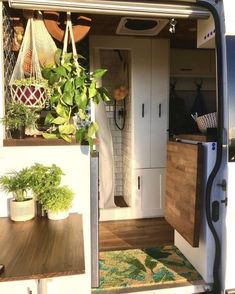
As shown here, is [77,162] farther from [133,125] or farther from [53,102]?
[133,125]

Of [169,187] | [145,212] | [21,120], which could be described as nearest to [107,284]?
[169,187]

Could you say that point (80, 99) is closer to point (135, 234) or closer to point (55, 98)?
point (55, 98)

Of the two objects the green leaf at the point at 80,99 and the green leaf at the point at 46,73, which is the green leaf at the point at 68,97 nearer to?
the green leaf at the point at 80,99

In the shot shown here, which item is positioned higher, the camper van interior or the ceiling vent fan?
the ceiling vent fan

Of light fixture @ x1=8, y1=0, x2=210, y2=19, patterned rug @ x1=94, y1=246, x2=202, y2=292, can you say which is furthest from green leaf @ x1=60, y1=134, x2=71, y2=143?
patterned rug @ x1=94, y1=246, x2=202, y2=292

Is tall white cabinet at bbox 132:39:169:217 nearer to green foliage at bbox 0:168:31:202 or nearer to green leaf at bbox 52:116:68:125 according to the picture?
green leaf at bbox 52:116:68:125

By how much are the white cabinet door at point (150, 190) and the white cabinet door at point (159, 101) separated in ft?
0.39

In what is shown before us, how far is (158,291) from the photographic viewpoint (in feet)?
5.97

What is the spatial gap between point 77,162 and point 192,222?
3.00 feet

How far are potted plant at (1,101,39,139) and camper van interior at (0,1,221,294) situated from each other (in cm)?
7

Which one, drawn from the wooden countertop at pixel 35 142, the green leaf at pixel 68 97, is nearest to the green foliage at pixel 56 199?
the wooden countertop at pixel 35 142

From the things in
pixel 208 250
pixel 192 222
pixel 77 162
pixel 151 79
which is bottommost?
pixel 208 250

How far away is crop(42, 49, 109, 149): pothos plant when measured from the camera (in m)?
1.51

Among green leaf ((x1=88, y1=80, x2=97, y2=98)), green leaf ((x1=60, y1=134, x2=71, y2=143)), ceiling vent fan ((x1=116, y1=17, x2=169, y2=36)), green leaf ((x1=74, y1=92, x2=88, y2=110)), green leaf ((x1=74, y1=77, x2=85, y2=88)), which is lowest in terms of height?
green leaf ((x1=60, y1=134, x2=71, y2=143))
